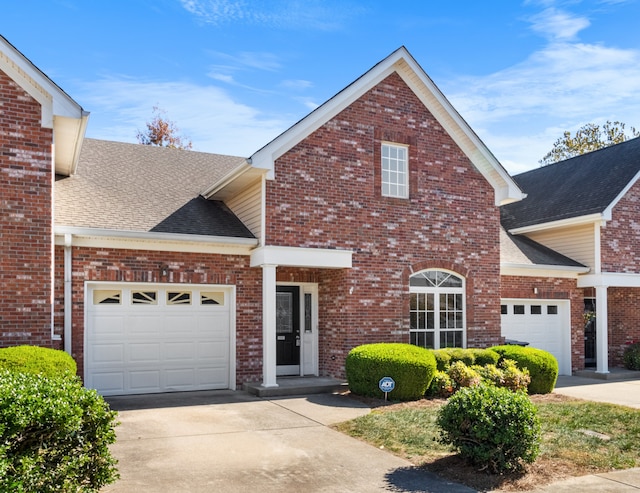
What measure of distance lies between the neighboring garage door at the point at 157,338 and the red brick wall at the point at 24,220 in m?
1.97

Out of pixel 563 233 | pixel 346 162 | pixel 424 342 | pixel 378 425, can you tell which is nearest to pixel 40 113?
pixel 346 162

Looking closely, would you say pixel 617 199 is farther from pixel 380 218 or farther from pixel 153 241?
pixel 153 241

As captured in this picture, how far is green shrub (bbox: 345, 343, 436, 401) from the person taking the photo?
41.1 ft

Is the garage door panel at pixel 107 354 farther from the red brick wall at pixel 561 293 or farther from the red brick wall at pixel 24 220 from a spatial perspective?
the red brick wall at pixel 561 293

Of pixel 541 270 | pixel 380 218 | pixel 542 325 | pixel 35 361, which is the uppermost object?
pixel 380 218

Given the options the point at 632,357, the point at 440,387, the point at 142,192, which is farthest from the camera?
the point at 632,357

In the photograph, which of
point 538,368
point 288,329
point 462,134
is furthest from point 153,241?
point 538,368

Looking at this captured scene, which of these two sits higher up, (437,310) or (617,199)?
(617,199)

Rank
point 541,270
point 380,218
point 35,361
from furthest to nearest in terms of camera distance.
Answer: point 541,270 → point 380,218 → point 35,361

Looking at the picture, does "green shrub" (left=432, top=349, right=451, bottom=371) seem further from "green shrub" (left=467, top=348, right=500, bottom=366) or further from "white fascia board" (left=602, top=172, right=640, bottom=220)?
"white fascia board" (left=602, top=172, right=640, bottom=220)

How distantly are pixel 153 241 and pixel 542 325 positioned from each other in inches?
473

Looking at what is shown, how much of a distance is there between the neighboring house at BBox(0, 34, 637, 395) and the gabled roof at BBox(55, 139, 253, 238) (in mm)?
63

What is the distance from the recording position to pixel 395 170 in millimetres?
15297

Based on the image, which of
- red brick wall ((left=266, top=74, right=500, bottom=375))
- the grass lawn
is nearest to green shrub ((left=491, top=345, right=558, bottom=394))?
the grass lawn
